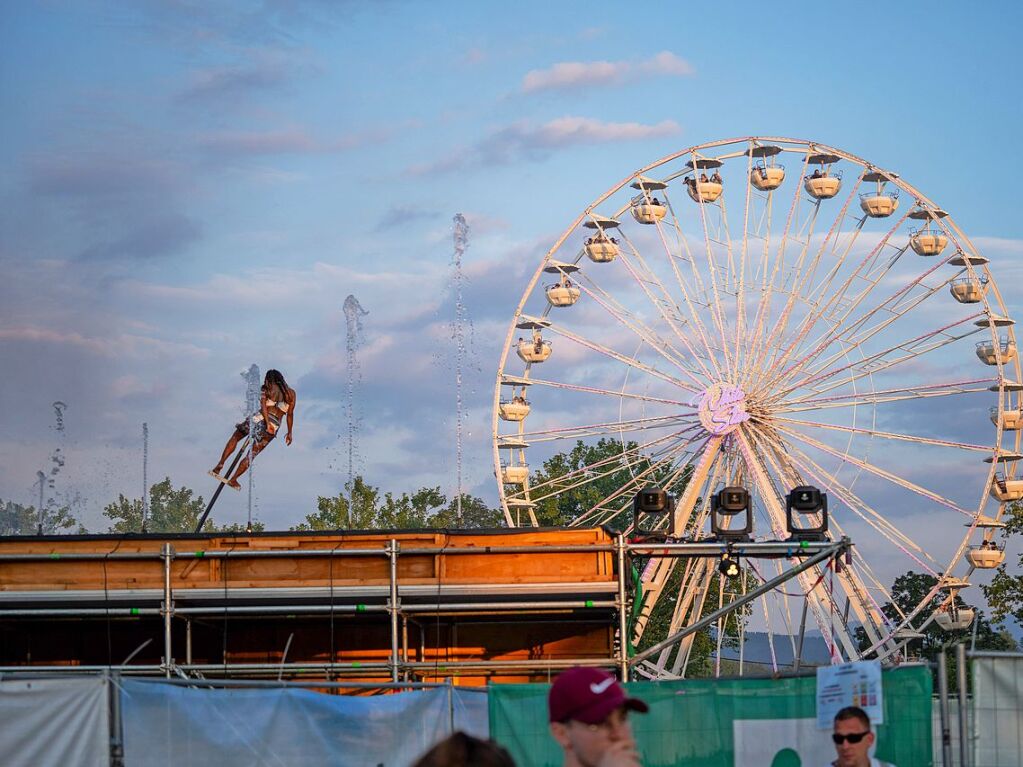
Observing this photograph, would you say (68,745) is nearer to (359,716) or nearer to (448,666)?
(359,716)

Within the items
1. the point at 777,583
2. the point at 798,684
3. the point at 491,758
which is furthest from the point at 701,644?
the point at 491,758

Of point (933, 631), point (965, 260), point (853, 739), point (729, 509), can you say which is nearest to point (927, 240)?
point (965, 260)

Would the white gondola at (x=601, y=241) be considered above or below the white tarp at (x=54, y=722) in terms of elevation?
above

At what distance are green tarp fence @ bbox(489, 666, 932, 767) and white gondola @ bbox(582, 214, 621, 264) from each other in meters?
27.8

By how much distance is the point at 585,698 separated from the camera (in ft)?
18.2

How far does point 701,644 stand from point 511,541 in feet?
191

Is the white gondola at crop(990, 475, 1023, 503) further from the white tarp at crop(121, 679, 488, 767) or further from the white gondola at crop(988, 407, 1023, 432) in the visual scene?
the white tarp at crop(121, 679, 488, 767)

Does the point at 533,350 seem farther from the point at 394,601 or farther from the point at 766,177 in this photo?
the point at 394,601

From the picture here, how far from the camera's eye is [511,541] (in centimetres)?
1814

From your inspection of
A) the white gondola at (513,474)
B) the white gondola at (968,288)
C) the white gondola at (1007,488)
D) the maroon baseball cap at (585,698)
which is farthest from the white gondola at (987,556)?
the maroon baseball cap at (585,698)

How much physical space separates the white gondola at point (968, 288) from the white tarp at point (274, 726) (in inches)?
1101

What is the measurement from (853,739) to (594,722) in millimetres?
4164

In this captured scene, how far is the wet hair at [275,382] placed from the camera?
Answer: 20.5 metres

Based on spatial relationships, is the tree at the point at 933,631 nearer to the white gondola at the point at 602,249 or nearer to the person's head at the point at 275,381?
the white gondola at the point at 602,249
